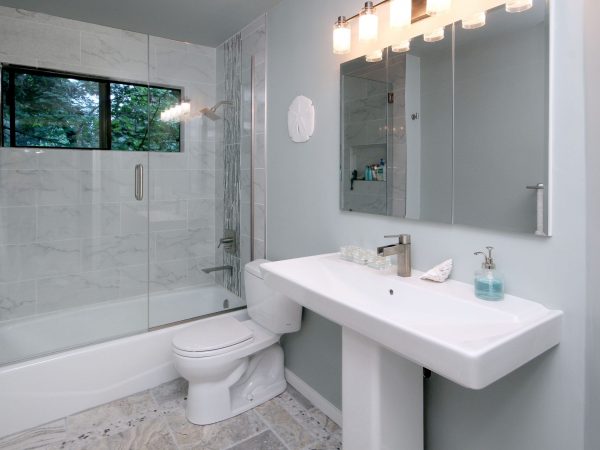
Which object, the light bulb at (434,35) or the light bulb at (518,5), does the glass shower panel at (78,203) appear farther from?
the light bulb at (518,5)

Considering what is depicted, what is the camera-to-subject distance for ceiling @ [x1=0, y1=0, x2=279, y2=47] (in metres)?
2.45

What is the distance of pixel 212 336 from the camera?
84.7 inches

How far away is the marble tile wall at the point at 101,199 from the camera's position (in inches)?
104

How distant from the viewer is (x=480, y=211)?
139 centimetres

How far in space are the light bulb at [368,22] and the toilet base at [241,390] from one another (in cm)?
178

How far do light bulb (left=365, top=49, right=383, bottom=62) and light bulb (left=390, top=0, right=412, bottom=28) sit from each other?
17cm

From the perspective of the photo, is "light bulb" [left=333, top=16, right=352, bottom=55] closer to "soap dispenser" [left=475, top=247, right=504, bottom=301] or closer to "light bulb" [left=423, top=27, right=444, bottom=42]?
"light bulb" [left=423, top=27, right=444, bottom=42]

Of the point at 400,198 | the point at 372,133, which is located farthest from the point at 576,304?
the point at 372,133

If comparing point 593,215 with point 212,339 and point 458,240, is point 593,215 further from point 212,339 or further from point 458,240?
point 212,339

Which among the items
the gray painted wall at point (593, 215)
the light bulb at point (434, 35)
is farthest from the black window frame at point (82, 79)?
the gray painted wall at point (593, 215)

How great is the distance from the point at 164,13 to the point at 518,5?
7.22ft

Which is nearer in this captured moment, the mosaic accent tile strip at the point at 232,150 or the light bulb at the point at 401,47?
the light bulb at the point at 401,47

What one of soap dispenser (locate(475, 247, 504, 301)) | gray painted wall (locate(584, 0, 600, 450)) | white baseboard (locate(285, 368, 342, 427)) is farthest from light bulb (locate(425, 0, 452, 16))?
white baseboard (locate(285, 368, 342, 427))

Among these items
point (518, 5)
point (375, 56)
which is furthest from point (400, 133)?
point (518, 5)
